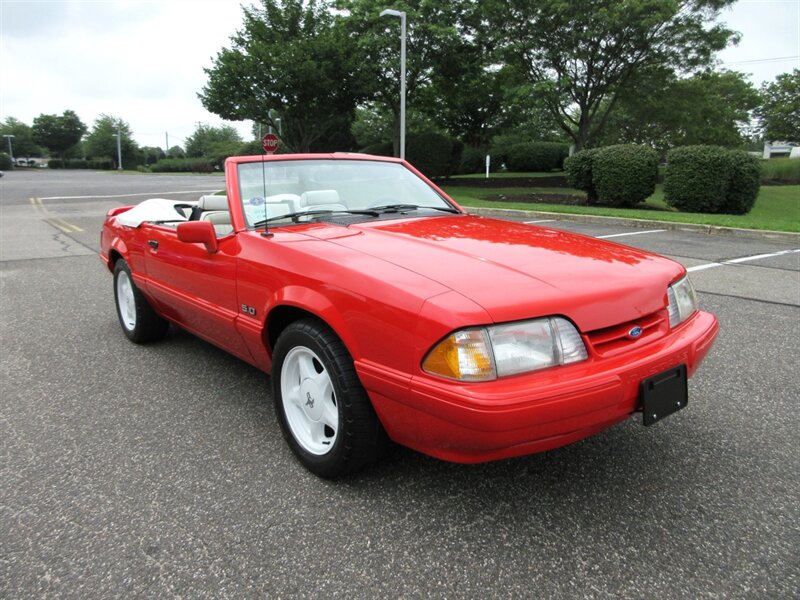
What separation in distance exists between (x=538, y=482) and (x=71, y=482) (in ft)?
6.37

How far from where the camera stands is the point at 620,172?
15.1 m

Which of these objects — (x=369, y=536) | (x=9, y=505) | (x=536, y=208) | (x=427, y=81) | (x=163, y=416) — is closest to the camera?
(x=369, y=536)

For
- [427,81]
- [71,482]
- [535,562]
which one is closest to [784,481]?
[535,562]

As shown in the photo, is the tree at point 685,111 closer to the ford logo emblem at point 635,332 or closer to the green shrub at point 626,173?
the green shrub at point 626,173

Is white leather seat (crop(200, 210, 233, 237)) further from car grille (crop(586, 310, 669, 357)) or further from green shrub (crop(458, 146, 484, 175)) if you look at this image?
green shrub (crop(458, 146, 484, 175))

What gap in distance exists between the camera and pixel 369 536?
2090 mm

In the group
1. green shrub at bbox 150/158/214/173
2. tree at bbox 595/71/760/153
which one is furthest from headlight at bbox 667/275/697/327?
green shrub at bbox 150/158/214/173

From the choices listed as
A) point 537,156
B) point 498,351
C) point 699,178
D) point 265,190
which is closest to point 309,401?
point 498,351

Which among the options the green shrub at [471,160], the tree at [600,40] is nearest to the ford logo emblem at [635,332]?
the tree at [600,40]

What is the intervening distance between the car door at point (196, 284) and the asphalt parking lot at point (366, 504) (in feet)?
1.30

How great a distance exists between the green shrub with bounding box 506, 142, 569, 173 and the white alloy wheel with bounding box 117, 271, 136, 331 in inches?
1251

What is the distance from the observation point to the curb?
1018 centimetres

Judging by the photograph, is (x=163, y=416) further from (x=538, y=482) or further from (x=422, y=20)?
(x=422, y=20)

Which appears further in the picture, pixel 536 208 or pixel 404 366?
pixel 536 208
